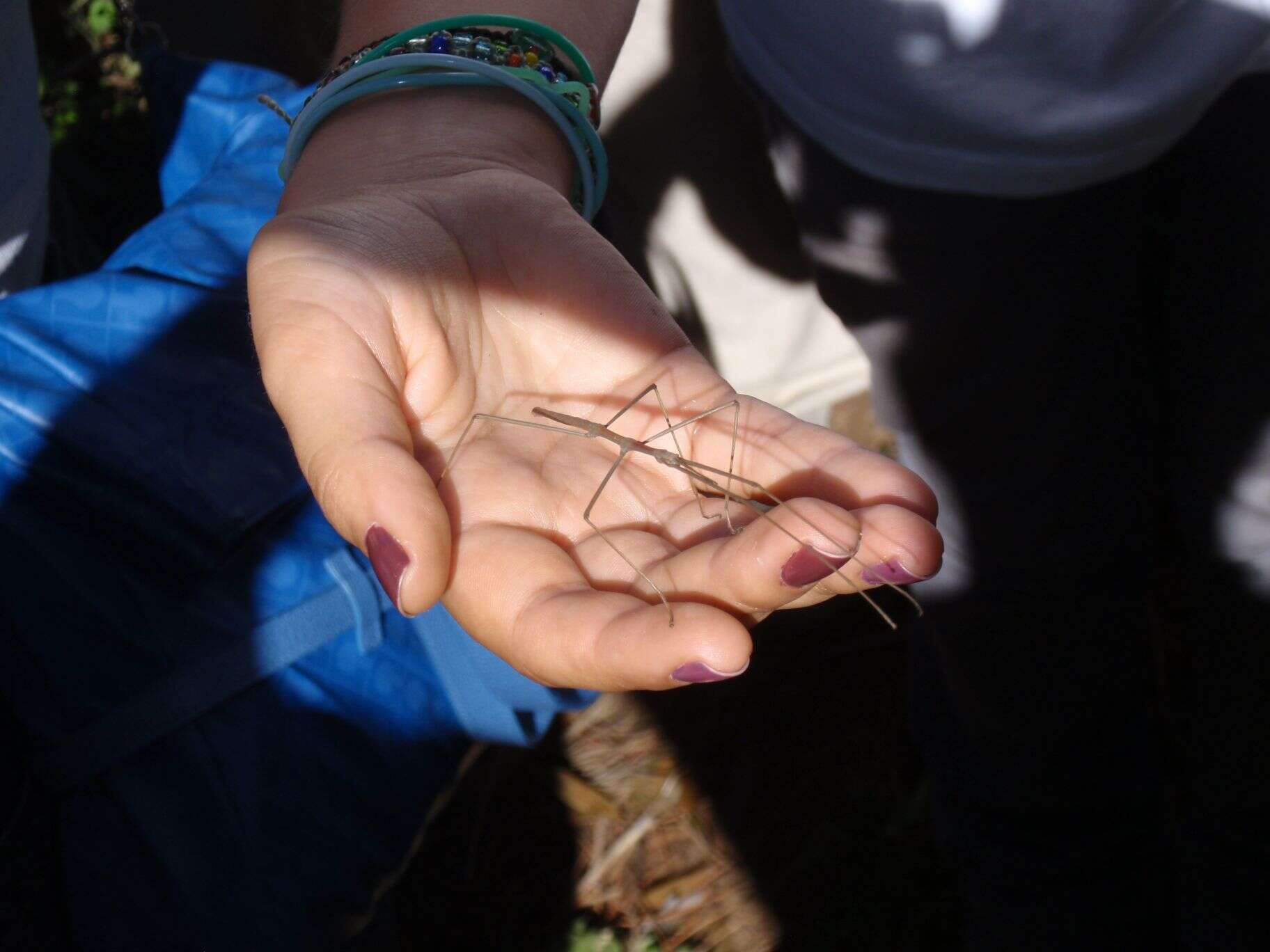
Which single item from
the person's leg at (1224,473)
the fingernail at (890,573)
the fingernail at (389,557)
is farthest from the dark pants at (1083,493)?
the fingernail at (389,557)

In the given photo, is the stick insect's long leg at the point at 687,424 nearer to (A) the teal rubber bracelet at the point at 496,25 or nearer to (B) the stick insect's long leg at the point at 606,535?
(B) the stick insect's long leg at the point at 606,535

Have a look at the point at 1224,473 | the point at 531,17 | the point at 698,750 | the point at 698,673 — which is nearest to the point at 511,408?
the point at 698,673

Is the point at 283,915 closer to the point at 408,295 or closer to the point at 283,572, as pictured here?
the point at 283,572

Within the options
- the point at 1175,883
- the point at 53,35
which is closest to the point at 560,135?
the point at 1175,883

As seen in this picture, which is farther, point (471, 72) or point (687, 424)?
point (471, 72)

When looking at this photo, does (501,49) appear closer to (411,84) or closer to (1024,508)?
(411,84)

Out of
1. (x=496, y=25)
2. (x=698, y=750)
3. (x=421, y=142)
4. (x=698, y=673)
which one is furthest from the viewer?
(x=698, y=750)
